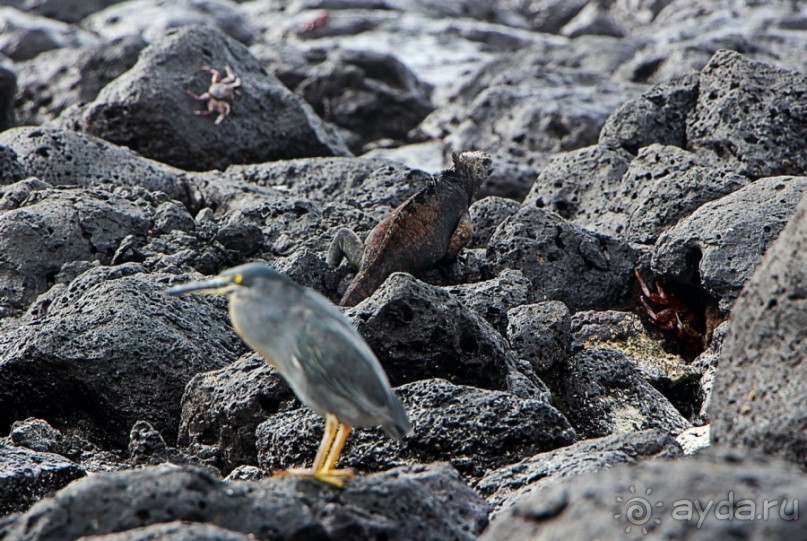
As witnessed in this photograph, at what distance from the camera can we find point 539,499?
3.24 metres

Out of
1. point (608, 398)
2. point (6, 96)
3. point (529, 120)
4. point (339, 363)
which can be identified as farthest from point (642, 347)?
point (6, 96)

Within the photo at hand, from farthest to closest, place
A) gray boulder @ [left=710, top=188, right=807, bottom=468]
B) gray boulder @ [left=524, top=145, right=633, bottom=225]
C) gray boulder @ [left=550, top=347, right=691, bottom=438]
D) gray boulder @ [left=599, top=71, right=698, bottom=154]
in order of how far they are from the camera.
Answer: gray boulder @ [left=599, top=71, right=698, bottom=154] < gray boulder @ [left=524, top=145, right=633, bottom=225] < gray boulder @ [left=550, top=347, right=691, bottom=438] < gray boulder @ [left=710, top=188, right=807, bottom=468]

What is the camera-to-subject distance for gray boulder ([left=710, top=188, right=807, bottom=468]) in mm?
3896

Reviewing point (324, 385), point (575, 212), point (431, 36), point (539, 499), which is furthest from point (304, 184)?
point (431, 36)

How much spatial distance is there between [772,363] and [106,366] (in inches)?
153

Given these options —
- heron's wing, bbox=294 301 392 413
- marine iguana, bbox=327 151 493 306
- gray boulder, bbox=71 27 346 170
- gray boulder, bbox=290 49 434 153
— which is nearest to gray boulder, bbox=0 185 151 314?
marine iguana, bbox=327 151 493 306

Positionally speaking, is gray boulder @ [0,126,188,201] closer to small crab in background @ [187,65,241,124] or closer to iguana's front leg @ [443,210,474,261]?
small crab in background @ [187,65,241,124]

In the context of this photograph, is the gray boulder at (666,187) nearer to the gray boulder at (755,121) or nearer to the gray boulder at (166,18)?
the gray boulder at (755,121)

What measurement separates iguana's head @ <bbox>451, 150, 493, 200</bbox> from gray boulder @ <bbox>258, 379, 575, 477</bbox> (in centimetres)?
381

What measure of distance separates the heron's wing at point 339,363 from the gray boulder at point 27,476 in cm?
199

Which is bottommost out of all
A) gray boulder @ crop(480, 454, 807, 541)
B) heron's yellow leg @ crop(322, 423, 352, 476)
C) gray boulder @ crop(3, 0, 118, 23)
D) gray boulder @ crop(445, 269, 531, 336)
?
gray boulder @ crop(3, 0, 118, 23)

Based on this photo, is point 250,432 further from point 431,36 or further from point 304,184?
point 431,36

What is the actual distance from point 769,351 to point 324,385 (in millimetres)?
1563

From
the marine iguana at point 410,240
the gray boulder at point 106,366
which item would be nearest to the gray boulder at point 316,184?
the marine iguana at point 410,240
